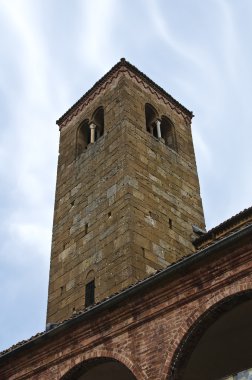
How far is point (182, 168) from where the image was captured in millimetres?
18484

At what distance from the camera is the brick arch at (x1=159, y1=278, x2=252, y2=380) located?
26.8 feet

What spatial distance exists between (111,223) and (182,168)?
4223mm

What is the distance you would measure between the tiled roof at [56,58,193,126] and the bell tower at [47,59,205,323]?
41mm

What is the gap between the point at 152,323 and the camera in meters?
8.91

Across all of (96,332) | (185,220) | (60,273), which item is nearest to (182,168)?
(185,220)

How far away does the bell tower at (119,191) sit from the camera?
48.3ft

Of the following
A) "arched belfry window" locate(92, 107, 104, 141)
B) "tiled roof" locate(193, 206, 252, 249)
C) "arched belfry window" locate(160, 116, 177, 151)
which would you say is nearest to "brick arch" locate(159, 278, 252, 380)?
"tiled roof" locate(193, 206, 252, 249)

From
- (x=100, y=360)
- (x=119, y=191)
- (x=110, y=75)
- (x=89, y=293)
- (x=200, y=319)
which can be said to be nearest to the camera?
(x=200, y=319)

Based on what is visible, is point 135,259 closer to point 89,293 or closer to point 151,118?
point 89,293

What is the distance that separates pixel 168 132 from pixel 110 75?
285 centimetres

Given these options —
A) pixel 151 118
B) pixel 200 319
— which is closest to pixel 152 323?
pixel 200 319

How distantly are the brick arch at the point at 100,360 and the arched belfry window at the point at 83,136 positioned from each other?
1062 centimetres

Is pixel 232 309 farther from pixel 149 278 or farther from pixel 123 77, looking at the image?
pixel 123 77

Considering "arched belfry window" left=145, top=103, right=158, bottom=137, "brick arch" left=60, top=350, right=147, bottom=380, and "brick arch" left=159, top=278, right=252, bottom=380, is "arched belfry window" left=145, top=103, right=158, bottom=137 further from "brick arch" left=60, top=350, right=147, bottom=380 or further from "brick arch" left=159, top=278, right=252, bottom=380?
"brick arch" left=159, top=278, right=252, bottom=380
